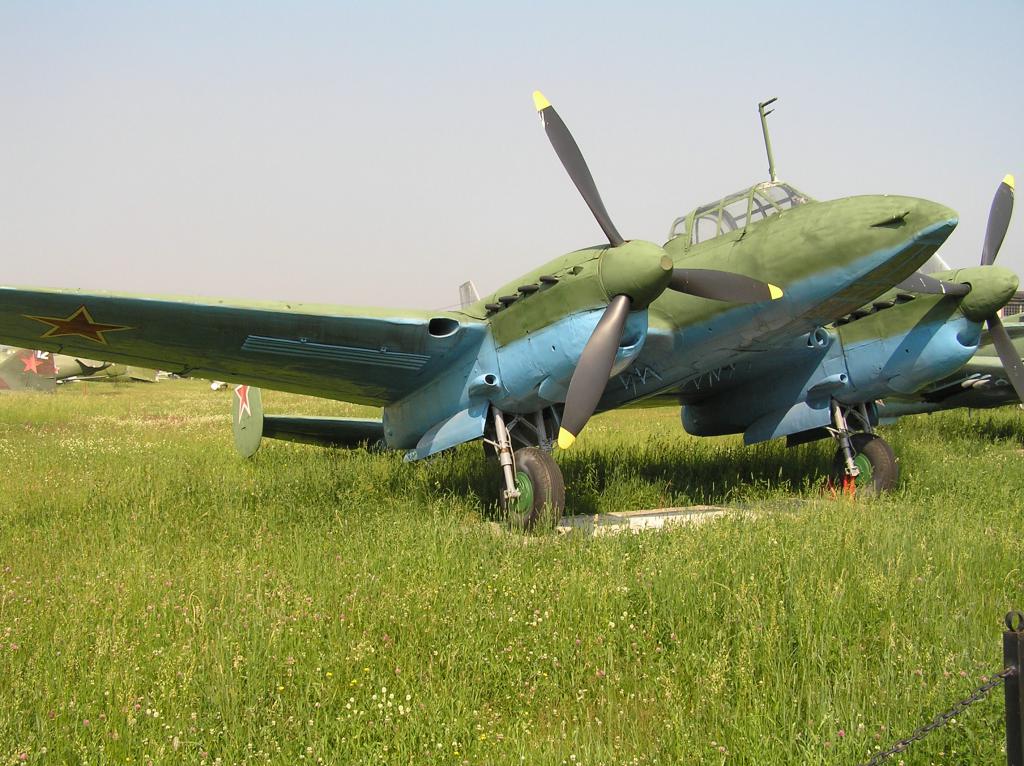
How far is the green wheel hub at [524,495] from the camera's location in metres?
8.28

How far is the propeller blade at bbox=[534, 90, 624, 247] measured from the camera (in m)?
8.62

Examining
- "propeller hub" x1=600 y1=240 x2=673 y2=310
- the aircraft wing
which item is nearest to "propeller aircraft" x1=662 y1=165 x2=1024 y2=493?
"propeller hub" x1=600 y1=240 x2=673 y2=310

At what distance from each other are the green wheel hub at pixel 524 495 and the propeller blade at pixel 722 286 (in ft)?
8.10

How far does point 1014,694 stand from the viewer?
2.71 m

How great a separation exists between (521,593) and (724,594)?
1.39 metres

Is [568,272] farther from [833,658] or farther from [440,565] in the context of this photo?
[833,658]

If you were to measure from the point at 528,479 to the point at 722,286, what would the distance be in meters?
2.79

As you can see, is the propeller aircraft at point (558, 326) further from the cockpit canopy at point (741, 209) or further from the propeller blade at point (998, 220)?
the propeller blade at point (998, 220)

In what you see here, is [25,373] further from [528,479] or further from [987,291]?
[987,291]

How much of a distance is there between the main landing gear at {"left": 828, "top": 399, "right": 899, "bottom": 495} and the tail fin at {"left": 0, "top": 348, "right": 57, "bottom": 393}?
34073 millimetres

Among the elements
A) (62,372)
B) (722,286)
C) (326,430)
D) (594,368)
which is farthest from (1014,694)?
(62,372)

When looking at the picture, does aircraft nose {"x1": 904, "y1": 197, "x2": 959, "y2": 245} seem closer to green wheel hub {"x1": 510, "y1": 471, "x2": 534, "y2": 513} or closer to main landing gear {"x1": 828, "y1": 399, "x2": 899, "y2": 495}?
main landing gear {"x1": 828, "y1": 399, "x2": 899, "y2": 495}

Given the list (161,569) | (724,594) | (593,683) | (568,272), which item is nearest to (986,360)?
(568,272)

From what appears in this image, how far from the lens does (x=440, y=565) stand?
636 cm
